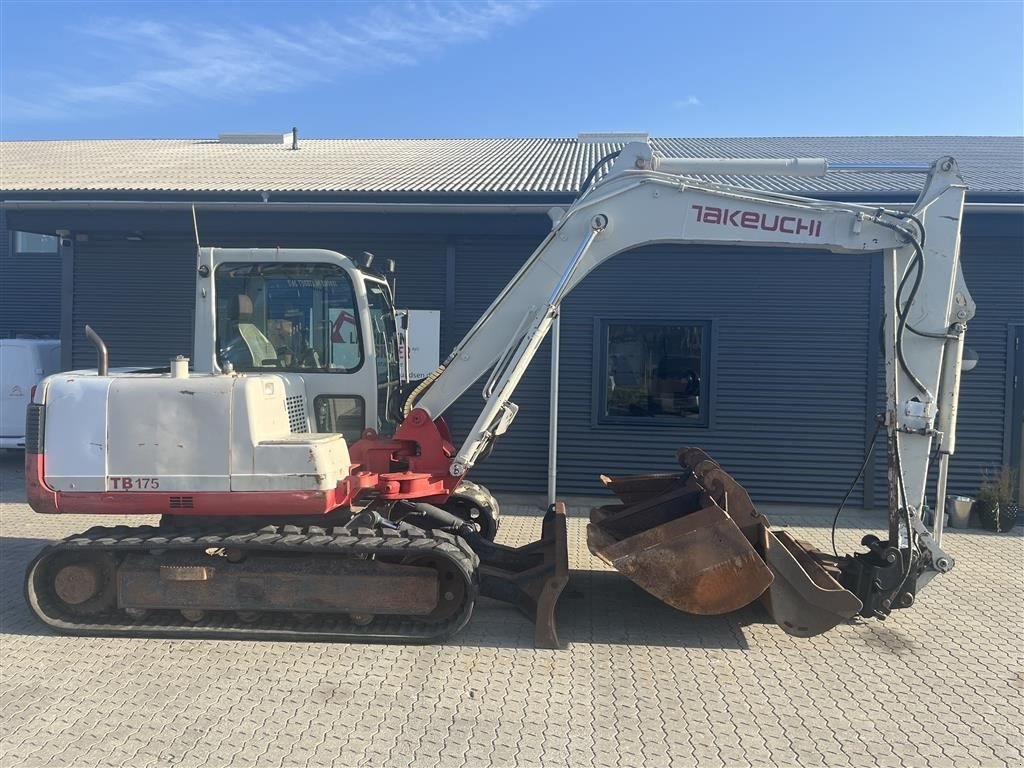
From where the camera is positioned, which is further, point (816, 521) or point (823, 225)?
point (816, 521)

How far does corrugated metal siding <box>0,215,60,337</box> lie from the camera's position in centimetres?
1406

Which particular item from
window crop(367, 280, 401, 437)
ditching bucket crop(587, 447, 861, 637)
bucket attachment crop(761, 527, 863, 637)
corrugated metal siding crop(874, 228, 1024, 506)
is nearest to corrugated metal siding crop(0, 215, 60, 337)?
window crop(367, 280, 401, 437)

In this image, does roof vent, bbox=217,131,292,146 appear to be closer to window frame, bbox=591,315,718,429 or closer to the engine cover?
window frame, bbox=591,315,718,429

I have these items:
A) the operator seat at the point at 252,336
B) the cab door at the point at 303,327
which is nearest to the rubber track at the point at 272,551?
the cab door at the point at 303,327

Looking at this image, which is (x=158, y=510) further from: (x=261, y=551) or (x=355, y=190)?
(x=355, y=190)

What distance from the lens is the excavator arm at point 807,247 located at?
491 centimetres

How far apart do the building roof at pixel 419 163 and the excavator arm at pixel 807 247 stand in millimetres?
3617

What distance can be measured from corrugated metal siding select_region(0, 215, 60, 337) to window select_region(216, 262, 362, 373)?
11.1m

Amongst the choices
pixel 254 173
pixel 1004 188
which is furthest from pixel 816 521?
pixel 254 173

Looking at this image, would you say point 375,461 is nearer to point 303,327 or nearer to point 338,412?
point 338,412

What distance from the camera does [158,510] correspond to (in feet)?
15.8

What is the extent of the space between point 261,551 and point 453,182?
6.05 m

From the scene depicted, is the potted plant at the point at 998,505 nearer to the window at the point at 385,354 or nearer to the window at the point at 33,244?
the window at the point at 385,354

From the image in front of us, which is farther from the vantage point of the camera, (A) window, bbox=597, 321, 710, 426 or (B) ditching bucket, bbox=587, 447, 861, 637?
(A) window, bbox=597, 321, 710, 426
